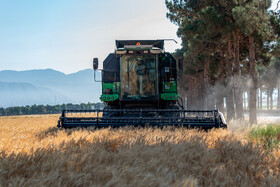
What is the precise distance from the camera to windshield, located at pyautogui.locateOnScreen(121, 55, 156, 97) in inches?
478

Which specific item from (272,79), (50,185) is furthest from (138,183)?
(272,79)

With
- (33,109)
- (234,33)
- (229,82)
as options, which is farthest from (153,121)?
(33,109)

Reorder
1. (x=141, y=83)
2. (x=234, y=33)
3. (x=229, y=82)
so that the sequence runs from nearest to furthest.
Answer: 1. (x=141, y=83)
2. (x=234, y=33)
3. (x=229, y=82)

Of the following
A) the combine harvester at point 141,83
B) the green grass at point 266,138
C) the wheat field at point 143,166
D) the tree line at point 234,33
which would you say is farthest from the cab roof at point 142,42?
the wheat field at point 143,166

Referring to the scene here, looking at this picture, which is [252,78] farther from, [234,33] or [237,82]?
[234,33]

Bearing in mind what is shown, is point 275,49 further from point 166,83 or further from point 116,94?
point 116,94

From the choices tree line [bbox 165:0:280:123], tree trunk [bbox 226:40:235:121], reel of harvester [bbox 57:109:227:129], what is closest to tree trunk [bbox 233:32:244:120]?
tree line [bbox 165:0:280:123]

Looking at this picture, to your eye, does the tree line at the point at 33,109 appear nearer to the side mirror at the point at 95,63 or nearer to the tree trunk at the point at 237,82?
the tree trunk at the point at 237,82

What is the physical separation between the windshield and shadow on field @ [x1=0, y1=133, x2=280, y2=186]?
630 cm

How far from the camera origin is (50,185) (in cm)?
318

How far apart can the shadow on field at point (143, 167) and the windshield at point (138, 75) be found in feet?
20.7

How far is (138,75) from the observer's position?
481 inches

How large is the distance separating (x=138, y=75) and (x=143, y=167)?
8.23 metres

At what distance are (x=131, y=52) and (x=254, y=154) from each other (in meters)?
7.99
